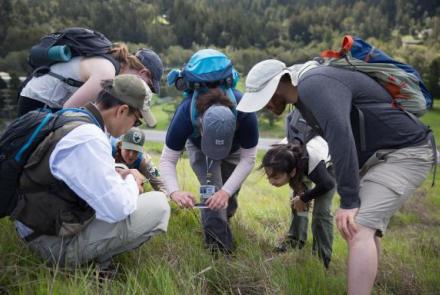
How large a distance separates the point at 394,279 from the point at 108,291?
2.11 metres

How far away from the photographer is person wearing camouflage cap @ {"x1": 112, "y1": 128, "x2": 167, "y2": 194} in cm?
446

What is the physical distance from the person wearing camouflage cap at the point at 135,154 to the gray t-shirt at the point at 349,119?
1.94 m

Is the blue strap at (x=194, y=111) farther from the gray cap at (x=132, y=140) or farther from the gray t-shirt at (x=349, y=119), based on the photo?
the gray cap at (x=132, y=140)

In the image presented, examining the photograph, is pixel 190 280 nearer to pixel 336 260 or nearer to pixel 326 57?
pixel 326 57

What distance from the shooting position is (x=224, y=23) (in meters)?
94.1

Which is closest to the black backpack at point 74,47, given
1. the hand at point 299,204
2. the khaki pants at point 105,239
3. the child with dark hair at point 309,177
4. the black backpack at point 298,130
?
the khaki pants at point 105,239

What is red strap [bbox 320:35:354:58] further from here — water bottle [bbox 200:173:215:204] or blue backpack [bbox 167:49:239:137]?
water bottle [bbox 200:173:215:204]

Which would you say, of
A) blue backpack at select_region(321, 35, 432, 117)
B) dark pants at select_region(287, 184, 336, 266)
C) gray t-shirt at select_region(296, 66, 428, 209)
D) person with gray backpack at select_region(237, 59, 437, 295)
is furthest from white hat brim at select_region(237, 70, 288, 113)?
dark pants at select_region(287, 184, 336, 266)

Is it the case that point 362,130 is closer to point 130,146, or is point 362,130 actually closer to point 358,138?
point 358,138

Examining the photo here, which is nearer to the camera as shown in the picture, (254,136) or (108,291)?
(108,291)

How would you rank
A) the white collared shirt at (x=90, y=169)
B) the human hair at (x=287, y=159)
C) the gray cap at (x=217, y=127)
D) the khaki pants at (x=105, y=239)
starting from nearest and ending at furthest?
the white collared shirt at (x=90, y=169), the khaki pants at (x=105, y=239), the gray cap at (x=217, y=127), the human hair at (x=287, y=159)

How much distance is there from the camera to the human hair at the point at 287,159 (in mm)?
3697

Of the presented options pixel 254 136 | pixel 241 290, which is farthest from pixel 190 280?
pixel 254 136

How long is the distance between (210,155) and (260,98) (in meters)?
0.69
